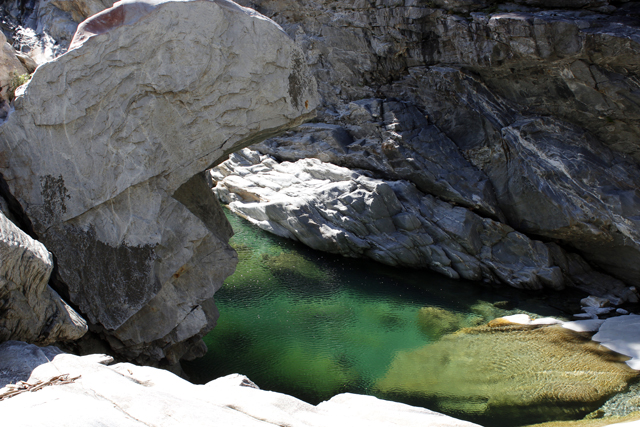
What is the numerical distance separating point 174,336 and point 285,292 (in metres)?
5.52

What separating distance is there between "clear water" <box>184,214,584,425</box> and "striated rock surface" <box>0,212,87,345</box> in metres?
4.11

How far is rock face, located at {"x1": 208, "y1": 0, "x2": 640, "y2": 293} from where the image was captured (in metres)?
13.1

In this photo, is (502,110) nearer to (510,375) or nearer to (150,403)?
(510,375)

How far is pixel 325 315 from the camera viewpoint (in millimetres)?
12453

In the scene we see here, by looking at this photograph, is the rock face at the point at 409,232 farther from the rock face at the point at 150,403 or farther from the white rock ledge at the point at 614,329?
the rock face at the point at 150,403

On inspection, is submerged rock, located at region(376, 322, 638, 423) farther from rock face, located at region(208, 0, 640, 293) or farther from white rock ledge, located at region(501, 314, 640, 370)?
rock face, located at region(208, 0, 640, 293)

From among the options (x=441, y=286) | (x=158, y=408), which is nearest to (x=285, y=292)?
(x=441, y=286)

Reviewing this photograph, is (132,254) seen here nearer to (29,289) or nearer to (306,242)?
(29,289)

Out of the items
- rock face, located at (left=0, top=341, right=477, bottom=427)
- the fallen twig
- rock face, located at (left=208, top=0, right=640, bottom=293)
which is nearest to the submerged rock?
rock face, located at (left=0, top=341, right=477, bottom=427)

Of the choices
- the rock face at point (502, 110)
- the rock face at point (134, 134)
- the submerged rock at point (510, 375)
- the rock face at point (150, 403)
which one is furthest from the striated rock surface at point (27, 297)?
the rock face at point (502, 110)

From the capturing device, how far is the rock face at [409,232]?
1595 cm

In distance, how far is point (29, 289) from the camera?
5469 millimetres

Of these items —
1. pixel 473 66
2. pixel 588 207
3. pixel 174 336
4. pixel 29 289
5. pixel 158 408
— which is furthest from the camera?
pixel 473 66

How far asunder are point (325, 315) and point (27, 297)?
8.15m
